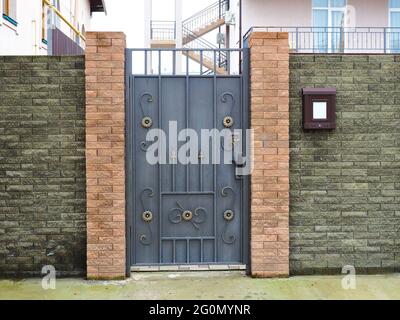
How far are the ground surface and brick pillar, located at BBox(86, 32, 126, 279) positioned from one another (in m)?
0.37

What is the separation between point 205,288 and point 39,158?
2306 millimetres

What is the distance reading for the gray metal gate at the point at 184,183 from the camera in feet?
17.3

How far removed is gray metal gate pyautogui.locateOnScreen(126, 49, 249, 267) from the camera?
5281 mm

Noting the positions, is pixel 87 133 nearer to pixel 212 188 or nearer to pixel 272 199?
pixel 212 188

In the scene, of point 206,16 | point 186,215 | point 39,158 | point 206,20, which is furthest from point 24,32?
point 206,16

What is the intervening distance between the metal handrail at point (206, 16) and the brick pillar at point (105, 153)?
47.8 feet

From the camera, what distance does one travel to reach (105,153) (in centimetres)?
514

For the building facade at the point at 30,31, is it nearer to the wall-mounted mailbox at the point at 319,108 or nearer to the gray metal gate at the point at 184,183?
the gray metal gate at the point at 184,183

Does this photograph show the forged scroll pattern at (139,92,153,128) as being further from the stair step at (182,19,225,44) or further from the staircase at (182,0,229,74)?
the stair step at (182,19,225,44)

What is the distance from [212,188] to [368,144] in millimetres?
1851

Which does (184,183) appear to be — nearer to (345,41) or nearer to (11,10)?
(11,10)

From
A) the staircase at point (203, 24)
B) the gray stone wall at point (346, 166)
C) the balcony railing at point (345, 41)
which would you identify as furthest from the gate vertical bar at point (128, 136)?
the staircase at point (203, 24)

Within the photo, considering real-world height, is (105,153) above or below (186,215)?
above

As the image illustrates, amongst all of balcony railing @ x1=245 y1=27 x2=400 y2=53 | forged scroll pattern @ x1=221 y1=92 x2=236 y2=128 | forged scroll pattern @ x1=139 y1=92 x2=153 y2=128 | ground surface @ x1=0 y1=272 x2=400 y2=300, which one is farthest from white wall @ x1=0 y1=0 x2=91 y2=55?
balcony railing @ x1=245 y1=27 x2=400 y2=53
